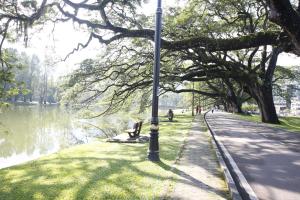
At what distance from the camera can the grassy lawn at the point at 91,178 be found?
718cm

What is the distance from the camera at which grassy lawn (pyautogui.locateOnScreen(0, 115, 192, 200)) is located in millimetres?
7184

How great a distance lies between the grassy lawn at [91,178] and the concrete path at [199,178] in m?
0.31

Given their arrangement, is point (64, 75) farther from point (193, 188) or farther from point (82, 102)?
point (193, 188)

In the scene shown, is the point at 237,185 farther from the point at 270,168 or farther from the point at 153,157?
the point at 153,157

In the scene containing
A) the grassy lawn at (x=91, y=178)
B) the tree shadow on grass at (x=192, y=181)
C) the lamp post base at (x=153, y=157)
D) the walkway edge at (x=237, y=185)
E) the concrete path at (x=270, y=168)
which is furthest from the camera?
the lamp post base at (x=153, y=157)

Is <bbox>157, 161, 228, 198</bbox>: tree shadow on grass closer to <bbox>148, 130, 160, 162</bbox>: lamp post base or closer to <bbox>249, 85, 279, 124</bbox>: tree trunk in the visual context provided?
<bbox>148, 130, 160, 162</bbox>: lamp post base

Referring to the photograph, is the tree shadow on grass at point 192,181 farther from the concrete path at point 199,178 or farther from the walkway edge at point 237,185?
the walkway edge at point 237,185

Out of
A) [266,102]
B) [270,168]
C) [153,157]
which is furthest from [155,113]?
[266,102]

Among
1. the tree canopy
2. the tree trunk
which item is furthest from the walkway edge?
the tree trunk

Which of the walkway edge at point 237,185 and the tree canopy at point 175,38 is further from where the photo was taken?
the tree canopy at point 175,38

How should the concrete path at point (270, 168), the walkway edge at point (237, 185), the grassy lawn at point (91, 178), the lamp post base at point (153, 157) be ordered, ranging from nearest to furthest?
the walkway edge at point (237, 185) → the grassy lawn at point (91, 178) → the concrete path at point (270, 168) → the lamp post base at point (153, 157)

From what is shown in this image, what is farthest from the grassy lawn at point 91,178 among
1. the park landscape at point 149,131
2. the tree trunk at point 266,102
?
the tree trunk at point 266,102

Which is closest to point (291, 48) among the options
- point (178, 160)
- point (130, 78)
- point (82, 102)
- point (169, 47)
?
point (169, 47)

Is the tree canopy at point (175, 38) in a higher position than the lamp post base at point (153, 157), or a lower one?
higher
